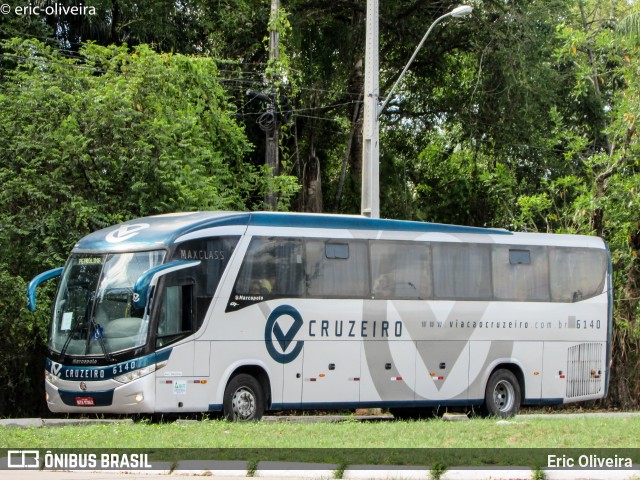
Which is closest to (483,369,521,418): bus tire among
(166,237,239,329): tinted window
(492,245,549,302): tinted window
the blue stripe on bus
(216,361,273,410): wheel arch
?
(492,245,549,302): tinted window

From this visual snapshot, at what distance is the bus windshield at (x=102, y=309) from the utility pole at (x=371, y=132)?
752 centimetres

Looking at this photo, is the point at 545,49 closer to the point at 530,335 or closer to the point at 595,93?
the point at 595,93

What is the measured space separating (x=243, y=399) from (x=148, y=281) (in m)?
2.86

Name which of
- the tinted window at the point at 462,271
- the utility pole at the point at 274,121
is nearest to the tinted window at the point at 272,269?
the tinted window at the point at 462,271

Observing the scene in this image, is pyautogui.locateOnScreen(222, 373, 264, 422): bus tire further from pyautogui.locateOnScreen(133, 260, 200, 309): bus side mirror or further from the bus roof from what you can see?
the bus roof

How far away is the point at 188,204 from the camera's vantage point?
2406 centimetres

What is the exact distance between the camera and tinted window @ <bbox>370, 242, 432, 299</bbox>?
20.3 m

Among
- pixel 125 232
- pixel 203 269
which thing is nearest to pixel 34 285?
pixel 125 232

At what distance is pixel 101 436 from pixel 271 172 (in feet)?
47.9

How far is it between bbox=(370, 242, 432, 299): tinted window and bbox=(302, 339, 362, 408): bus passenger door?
125 centimetres

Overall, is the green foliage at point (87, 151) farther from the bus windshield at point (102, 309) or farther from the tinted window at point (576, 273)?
the tinted window at point (576, 273)

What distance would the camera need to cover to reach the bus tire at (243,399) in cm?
1802

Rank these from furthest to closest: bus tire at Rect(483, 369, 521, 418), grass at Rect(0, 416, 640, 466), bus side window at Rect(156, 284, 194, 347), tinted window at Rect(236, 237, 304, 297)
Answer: bus tire at Rect(483, 369, 521, 418), tinted window at Rect(236, 237, 304, 297), bus side window at Rect(156, 284, 194, 347), grass at Rect(0, 416, 640, 466)

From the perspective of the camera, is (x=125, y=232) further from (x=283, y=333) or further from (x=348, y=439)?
(x=348, y=439)
